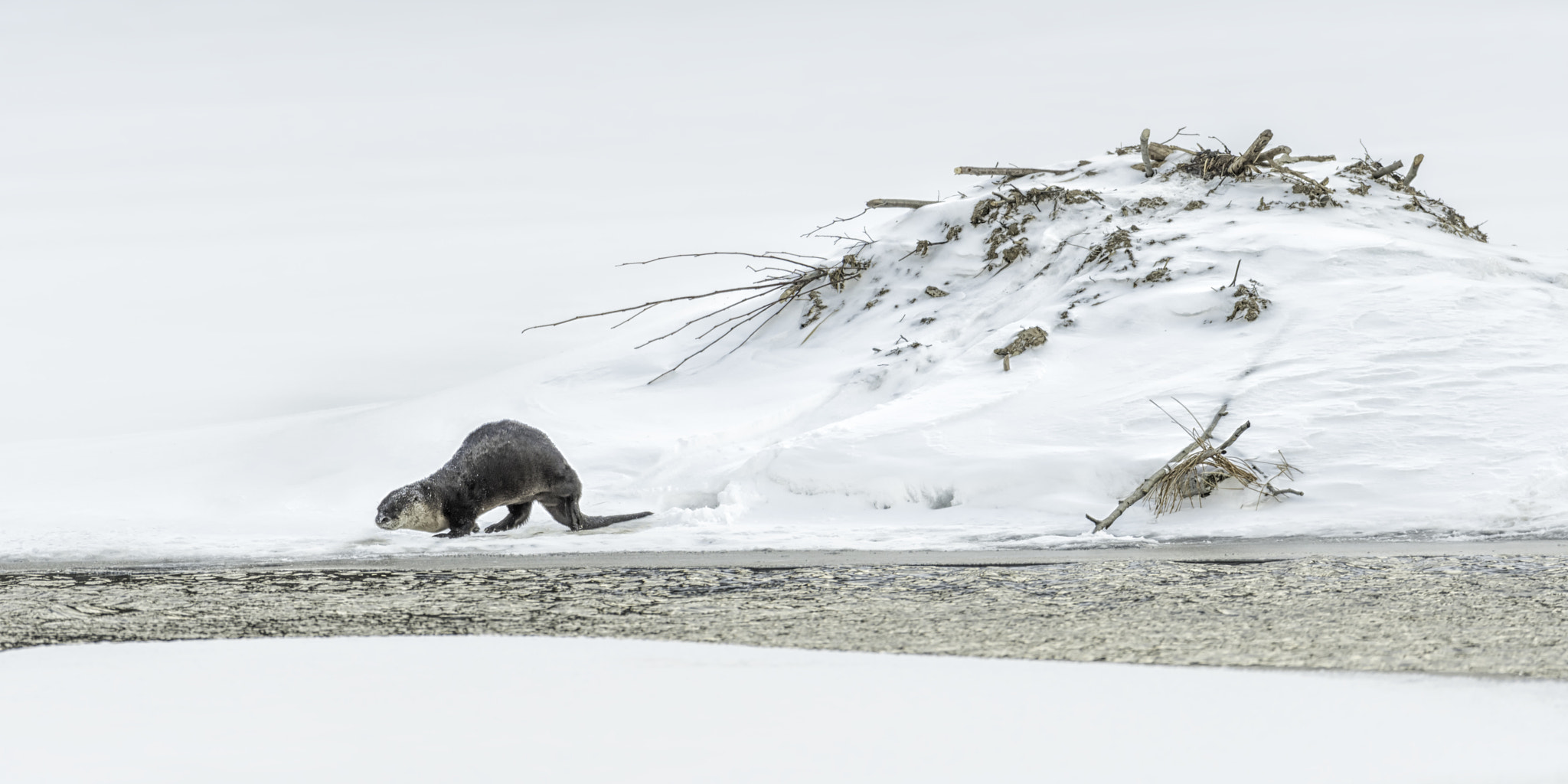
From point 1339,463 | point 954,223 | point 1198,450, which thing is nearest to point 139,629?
point 1198,450

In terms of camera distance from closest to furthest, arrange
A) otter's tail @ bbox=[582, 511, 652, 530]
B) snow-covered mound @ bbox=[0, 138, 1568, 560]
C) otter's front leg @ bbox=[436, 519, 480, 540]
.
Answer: snow-covered mound @ bbox=[0, 138, 1568, 560], otter's front leg @ bbox=[436, 519, 480, 540], otter's tail @ bbox=[582, 511, 652, 530]

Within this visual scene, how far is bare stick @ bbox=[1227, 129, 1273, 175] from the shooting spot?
13570 mm

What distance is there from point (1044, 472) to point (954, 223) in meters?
6.39

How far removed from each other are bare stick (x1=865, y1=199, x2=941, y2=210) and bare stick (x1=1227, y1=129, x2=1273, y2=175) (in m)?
3.28

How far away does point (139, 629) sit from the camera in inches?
194

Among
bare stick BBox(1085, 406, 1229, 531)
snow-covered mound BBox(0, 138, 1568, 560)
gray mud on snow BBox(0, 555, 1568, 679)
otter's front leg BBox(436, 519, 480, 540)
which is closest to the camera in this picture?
gray mud on snow BBox(0, 555, 1568, 679)

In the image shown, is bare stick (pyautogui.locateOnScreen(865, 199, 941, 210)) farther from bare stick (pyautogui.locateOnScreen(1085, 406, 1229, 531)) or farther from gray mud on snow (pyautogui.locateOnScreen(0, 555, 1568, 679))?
gray mud on snow (pyautogui.locateOnScreen(0, 555, 1568, 679))

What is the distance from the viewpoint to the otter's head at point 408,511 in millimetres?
7910

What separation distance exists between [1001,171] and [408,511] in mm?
9079

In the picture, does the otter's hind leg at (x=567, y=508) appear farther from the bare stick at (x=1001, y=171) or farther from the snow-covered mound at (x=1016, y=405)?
the bare stick at (x=1001, y=171)

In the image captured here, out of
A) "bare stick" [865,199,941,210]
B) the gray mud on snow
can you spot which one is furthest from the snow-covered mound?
the gray mud on snow

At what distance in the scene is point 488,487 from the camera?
815cm

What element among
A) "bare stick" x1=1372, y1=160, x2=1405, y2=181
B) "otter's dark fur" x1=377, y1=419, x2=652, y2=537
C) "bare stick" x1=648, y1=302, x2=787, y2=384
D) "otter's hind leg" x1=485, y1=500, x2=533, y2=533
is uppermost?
"bare stick" x1=1372, y1=160, x2=1405, y2=181

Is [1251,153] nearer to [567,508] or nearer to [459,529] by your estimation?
[567,508]
